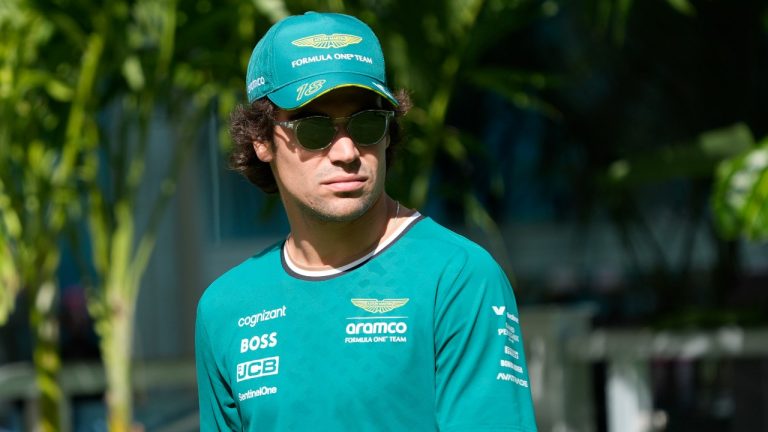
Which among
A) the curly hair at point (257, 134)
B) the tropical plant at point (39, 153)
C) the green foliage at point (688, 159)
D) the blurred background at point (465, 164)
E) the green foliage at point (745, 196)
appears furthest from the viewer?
the green foliage at point (688, 159)

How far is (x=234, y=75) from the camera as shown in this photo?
16.3 ft

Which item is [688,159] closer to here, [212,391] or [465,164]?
[465,164]

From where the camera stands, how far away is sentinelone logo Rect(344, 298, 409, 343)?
186 centimetres

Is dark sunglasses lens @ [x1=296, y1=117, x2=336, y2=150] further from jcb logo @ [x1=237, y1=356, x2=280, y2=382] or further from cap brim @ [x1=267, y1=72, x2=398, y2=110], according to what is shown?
jcb logo @ [x1=237, y1=356, x2=280, y2=382]

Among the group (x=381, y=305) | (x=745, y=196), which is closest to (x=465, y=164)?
(x=745, y=196)

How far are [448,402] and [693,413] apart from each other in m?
3.72

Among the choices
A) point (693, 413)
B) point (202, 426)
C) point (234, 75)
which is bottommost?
point (693, 413)

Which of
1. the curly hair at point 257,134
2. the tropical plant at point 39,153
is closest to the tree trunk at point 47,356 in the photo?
the tropical plant at point 39,153

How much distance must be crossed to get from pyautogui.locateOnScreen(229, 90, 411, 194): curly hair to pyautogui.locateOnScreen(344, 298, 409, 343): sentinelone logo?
1.09 ft

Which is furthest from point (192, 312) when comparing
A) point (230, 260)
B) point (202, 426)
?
point (202, 426)

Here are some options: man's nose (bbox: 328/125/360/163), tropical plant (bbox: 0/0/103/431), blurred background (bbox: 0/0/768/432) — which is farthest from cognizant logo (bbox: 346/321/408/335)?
tropical plant (bbox: 0/0/103/431)

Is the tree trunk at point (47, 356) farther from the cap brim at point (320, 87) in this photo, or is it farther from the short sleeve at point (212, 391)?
the cap brim at point (320, 87)

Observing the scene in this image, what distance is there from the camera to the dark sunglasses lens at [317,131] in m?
1.94

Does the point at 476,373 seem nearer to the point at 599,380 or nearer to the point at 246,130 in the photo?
the point at 246,130
